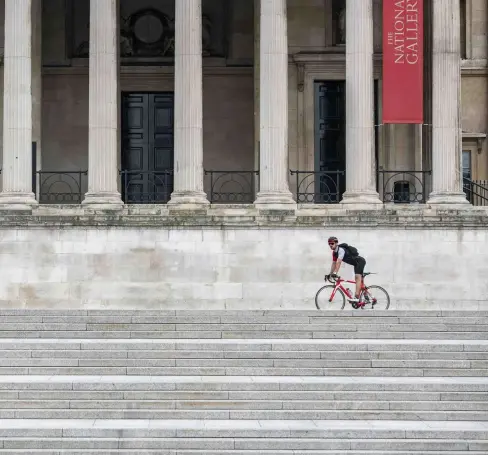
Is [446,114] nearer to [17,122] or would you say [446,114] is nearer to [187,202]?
[187,202]

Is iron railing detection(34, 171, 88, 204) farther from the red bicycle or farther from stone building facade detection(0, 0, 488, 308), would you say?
the red bicycle

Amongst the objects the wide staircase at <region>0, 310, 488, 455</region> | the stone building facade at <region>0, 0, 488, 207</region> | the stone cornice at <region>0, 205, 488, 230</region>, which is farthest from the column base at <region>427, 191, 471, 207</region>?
the wide staircase at <region>0, 310, 488, 455</region>

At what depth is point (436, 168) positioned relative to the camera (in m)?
36.9

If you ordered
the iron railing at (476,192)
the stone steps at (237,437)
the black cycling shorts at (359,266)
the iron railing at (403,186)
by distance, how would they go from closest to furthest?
the stone steps at (237,437) → the black cycling shorts at (359,266) → the iron railing at (403,186) → the iron railing at (476,192)

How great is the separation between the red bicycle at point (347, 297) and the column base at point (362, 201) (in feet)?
8.68

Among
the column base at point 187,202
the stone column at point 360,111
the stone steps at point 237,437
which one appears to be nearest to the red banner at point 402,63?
the stone column at point 360,111

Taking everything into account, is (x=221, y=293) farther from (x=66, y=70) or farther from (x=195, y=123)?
(x=66, y=70)

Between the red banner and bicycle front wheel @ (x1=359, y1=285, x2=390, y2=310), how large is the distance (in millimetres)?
5347

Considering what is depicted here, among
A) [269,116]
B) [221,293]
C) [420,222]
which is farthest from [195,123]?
[420,222]

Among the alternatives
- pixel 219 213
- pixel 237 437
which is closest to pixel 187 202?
pixel 219 213

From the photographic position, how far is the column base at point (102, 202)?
3622cm

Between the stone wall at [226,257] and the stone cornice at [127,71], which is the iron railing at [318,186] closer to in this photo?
the stone wall at [226,257]

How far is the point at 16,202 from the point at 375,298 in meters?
11.7

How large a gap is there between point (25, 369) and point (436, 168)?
16.9 metres
